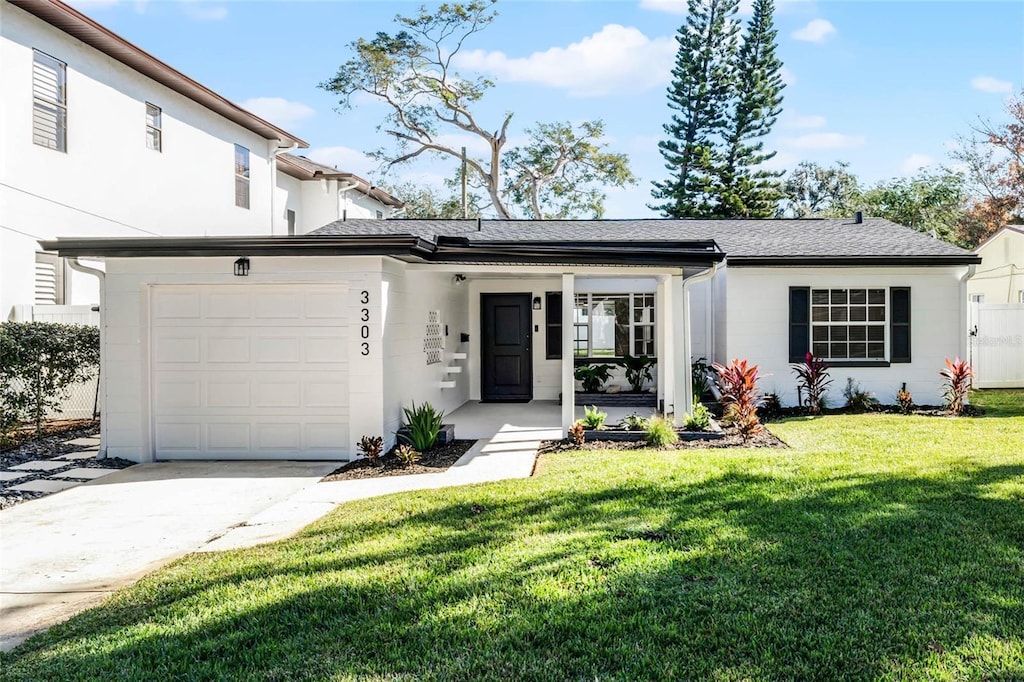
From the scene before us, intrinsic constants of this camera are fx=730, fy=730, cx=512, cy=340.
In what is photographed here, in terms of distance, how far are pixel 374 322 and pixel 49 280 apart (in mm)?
7090

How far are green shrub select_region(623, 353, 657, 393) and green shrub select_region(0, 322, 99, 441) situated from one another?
838 cm

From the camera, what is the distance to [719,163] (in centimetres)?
2889

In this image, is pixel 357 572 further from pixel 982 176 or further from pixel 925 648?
pixel 982 176

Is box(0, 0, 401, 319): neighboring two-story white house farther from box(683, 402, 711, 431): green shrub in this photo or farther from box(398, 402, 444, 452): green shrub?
box(683, 402, 711, 431): green shrub

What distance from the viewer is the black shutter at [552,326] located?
13414 millimetres

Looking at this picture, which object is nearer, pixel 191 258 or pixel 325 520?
pixel 325 520

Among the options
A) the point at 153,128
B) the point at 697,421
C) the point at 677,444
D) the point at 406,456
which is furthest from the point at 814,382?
the point at 153,128

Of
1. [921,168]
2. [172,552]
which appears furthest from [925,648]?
[921,168]

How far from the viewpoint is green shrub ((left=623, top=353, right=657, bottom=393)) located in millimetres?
12828

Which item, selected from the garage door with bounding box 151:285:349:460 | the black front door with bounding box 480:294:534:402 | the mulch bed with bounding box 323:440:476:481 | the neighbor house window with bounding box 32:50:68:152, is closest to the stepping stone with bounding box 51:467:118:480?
the garage door with bounding box 151:285:349:460

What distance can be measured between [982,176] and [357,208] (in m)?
22.0

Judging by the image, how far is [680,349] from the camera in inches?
391

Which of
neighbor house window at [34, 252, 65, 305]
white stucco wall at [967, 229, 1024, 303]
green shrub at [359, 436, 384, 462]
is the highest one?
white stucco wall at [967, 229, 1024, 303]

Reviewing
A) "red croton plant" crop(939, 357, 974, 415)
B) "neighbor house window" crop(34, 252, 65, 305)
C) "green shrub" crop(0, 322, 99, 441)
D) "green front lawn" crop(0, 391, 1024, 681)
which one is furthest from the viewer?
"neighbor house window" crop(34, 252, 65, 305)
